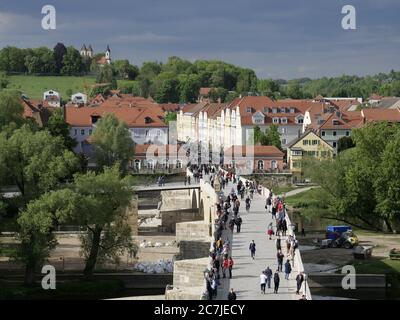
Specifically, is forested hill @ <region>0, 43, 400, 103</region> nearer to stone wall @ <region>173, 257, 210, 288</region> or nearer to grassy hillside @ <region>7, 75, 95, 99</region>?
grassy hillside @ <region>7, 75, 95, 99</region>

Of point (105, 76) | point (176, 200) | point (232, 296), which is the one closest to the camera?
point (232, 296)

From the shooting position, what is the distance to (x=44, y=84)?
15838 centimetres

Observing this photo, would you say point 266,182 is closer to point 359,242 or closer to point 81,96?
point 359,242

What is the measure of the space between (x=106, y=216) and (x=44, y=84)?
122 m

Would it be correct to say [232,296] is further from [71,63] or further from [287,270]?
[71,63]

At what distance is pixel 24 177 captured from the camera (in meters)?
40.4

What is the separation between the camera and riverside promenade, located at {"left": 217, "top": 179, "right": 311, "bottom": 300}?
25.2 meters

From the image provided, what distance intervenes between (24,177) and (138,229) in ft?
55.5

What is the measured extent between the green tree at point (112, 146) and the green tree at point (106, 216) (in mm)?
30976

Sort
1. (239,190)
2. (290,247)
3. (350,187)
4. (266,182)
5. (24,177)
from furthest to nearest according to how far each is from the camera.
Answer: (266,182), (350,187), (239,190), (24,177), (290,247)

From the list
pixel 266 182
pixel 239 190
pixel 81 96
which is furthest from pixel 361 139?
pixel 81 96

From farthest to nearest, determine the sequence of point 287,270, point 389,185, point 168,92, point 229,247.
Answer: point 168,92
point 389,185
point 229,247
point 287,270

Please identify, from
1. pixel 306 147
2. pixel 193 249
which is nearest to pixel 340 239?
pixel 193 249

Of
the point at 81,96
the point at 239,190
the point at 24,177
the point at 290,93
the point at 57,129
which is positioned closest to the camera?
the point at 24,177
